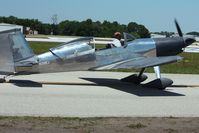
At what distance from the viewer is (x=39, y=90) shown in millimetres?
13031

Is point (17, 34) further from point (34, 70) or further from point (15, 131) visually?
point (15, 131)

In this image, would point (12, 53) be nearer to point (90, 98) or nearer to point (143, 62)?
point (90, 98)

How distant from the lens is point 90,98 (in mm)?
12102

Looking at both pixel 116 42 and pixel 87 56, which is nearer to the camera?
pixel 87 56

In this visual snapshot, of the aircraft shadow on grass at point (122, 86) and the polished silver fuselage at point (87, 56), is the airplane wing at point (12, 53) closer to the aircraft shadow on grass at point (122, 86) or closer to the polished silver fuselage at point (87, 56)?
the polished silver fuselage at point (87, 56)

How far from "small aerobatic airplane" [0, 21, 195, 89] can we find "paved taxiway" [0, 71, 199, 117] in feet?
1.80

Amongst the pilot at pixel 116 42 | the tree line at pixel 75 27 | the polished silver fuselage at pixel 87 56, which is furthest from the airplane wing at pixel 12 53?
the tree line at pixel 75 27

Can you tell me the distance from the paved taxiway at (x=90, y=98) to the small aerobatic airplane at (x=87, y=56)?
55 cm

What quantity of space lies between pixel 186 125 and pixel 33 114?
9.82 ft

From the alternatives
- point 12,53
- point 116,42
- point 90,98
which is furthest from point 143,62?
point 12,53

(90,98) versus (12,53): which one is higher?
(12,53)

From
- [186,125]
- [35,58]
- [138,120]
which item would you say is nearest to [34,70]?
[35,58]

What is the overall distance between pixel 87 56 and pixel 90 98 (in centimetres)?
281

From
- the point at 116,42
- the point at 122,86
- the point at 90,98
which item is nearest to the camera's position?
the point at 90,98
